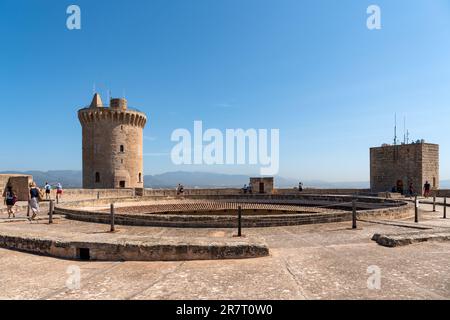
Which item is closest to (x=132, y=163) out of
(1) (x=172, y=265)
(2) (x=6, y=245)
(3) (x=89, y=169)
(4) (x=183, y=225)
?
(3) (x=89, y=169)

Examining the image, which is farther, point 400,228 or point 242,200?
point 242,200

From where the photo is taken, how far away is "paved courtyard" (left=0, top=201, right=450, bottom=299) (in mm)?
3875

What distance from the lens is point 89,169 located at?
121 feet

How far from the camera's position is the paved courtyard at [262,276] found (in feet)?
12.7

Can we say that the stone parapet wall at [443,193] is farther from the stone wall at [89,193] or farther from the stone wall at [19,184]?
the stone wall at [19,184]

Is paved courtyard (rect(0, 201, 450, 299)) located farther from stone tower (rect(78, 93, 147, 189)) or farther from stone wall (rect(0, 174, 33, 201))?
stone tower (rect(78, 93, 147, 189))

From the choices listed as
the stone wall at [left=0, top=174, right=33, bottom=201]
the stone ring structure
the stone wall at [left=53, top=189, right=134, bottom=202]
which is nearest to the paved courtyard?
the stone ring structure

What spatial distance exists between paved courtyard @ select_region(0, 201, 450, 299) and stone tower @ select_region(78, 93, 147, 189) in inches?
1218

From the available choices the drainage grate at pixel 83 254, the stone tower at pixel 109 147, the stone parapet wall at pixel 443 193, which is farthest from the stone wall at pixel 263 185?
the drainage grate at pixel 83 254

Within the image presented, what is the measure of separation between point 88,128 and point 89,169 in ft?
16.8

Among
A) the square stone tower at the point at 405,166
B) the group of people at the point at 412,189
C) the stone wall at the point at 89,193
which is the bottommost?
the stone wall at the point at 89,193

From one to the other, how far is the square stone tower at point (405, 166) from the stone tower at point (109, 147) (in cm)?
2805

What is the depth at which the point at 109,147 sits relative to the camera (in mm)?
36469
